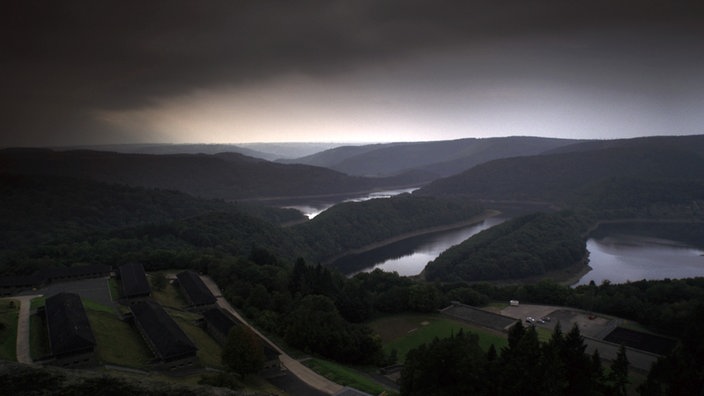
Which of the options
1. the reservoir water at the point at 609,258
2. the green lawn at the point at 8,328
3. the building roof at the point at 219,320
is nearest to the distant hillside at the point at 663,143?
the reservoir water at the point at 609,258

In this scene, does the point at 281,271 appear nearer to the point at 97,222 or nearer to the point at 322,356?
the point at 322,356

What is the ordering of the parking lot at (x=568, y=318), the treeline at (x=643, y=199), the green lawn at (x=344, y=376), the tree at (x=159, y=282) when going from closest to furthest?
the green lawn at (x=344, y=376)
the tree at (x=159, y=282)
the parking lot at (x=568, y=318)
the treeline at (x=643, y=199)

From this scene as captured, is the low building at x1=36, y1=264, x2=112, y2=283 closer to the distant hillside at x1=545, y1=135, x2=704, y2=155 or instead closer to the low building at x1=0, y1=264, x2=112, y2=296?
the low building at x1=0, y1=264, x2=112, y2=296

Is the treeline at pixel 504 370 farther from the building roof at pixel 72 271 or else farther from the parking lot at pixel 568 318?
the building roof at pixel 72 271

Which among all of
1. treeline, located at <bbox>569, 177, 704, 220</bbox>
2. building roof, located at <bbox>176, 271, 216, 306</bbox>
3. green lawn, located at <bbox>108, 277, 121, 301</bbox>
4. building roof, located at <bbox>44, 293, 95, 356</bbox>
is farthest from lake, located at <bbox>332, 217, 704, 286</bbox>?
building roof, located at <bbox>44, 293, 95, 356</bbox>

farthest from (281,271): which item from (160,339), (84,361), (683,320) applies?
(683,320)

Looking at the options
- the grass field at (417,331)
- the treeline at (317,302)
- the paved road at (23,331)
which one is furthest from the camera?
the grass field at (417,331)
